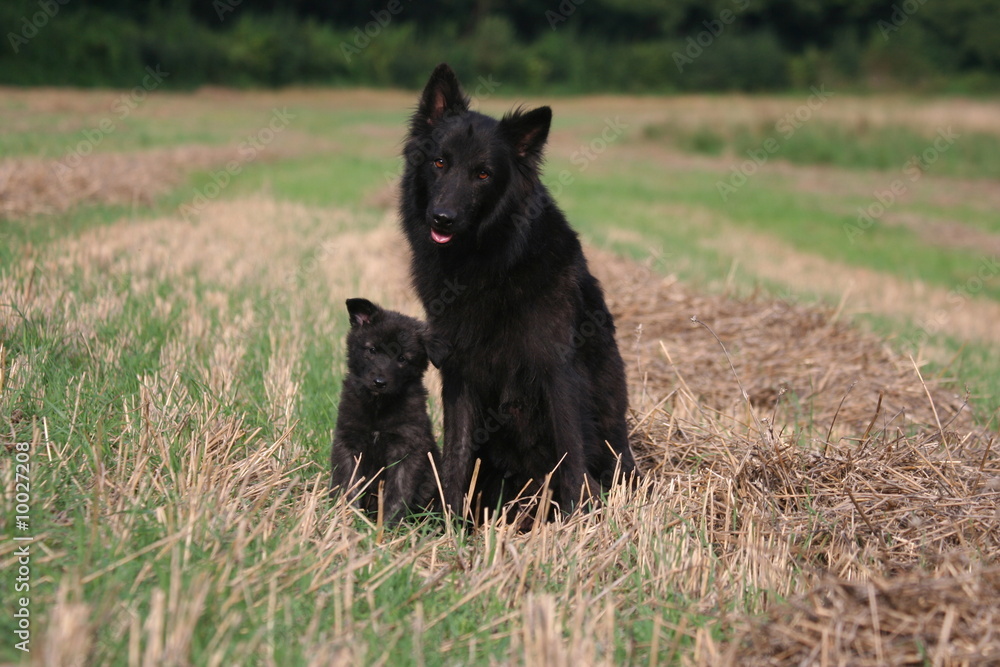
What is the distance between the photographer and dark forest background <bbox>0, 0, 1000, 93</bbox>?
49.3 m

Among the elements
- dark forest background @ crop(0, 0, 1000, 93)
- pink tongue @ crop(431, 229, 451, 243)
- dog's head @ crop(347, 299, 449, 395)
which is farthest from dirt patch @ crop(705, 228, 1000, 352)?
dark forest background @ crop(0, 0, 1000, 93)

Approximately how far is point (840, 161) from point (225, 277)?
97.7 ft

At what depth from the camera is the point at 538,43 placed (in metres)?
62.7

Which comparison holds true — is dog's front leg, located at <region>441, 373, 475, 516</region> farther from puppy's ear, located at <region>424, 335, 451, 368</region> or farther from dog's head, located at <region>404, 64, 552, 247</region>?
dog's head, located at <region>404, 64, 552, 247</region>

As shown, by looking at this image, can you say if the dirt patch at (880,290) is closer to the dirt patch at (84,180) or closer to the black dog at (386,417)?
the black dog at (386,417)

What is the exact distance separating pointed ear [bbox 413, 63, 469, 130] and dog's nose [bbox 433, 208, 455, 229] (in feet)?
2.24

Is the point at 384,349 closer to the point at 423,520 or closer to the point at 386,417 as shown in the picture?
the point at 386,417

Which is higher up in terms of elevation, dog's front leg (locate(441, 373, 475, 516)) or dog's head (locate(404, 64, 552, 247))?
dog's head (locate(404, 64, 552, 247))

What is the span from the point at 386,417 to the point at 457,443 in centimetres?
43

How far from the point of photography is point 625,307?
8.67 m

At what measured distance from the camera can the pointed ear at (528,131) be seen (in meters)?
4.51

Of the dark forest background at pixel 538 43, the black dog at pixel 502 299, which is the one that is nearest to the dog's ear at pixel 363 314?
the black dog at pixel 502 299

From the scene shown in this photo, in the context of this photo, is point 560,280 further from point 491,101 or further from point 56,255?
point 491,101

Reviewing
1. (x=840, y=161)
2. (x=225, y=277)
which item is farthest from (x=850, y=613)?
(x=840, y=161)
